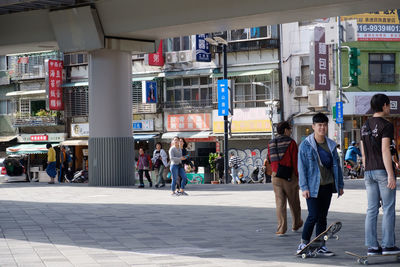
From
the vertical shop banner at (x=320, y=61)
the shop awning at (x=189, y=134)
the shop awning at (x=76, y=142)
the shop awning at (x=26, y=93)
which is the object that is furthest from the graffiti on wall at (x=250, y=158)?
the shop awning at (x=26, y=93)

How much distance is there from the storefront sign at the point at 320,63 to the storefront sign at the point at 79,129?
16.6 m

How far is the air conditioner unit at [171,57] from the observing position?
45500 millimetres

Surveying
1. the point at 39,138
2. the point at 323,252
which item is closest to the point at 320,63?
the point at 39,138

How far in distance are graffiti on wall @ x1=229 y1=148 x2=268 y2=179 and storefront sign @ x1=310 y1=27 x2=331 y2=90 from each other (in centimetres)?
536

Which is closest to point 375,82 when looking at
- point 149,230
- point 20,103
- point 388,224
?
point 20,103

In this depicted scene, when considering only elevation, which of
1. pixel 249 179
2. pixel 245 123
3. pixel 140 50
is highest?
pixel 140 50

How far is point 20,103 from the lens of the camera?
52219 millimetres

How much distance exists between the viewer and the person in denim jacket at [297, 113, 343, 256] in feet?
30.7

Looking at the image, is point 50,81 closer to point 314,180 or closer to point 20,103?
point 20,103

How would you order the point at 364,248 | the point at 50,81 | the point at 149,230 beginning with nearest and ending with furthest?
the point at 364,248
the point at 149,230
the point at 50,81

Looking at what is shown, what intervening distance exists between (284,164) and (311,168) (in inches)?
82.8

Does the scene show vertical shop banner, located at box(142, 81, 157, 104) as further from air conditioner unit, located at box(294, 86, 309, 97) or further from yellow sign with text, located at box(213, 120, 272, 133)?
air conditioner unit, located at box(294, 86, 309, 97)

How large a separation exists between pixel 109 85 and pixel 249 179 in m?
16.9

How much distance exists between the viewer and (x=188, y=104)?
45.6m
